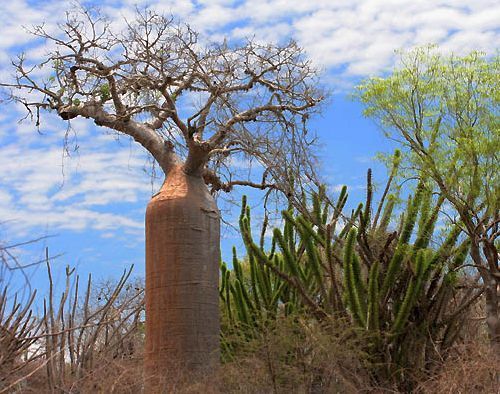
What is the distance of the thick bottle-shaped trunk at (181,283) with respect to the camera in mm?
9555

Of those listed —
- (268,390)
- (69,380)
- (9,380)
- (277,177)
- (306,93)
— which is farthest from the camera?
(306,93)

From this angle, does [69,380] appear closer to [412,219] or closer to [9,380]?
[9,380]

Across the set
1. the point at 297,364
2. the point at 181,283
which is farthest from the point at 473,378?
the point at 181,283

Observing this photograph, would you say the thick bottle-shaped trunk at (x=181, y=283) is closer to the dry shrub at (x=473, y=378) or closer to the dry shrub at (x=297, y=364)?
the dry shrub at (x=297, y=364)

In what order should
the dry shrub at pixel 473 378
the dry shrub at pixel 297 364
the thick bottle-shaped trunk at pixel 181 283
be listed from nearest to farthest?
the dry shrub at pixel 473 378 < the dry shrub at pixel 297 364 < the thick bottle-shaped trunk at pixel 181 283

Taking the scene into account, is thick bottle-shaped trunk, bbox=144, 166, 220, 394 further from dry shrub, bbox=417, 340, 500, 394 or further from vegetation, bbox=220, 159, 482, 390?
dry shrub, bbox=417, 340, 500, 394

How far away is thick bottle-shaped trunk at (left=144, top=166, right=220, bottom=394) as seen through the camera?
955 centimetres

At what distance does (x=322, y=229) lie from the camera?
434 inches

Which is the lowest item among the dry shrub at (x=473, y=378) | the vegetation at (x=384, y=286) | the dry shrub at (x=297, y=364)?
the dry shrub at (x=473, y=378)

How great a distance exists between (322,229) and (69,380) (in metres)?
5.70

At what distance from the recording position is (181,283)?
9695 millimetres

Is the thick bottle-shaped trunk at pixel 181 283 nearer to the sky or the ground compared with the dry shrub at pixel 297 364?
nearer to the sky

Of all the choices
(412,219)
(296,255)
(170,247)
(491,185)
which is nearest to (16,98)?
(170,247)

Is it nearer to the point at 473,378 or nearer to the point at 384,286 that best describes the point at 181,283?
the point at 384,286
